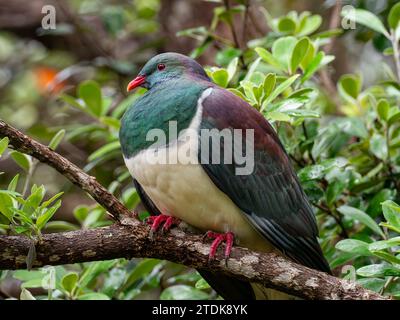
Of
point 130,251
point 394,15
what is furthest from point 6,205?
point 394,15

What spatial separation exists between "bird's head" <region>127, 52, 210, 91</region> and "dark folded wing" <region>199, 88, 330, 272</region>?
0.31 meters

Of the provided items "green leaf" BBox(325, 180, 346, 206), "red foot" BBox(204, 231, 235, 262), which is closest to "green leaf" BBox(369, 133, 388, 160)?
"green leaf" BBox(325, 180, 346, 206)

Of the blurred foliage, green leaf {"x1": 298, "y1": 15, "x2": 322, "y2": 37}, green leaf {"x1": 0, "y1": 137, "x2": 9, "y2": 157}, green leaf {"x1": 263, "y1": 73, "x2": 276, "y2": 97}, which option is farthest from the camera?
green leaf {"x1": 298, "y1": 15, "x2": 322, "y2": 37}

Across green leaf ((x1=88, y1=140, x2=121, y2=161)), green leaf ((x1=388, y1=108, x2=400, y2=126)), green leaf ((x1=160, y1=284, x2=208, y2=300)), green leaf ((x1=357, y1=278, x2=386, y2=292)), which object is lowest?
green leaf ((x1=160, y1=284, x2=208, y2=300))

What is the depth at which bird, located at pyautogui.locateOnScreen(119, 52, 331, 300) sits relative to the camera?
2.65m

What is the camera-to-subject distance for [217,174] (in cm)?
268

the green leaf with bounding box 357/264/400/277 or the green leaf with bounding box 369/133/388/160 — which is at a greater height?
the green leaf with bounding box 369/133/388/160

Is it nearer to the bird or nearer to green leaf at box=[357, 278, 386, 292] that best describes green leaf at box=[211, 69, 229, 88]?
the bird

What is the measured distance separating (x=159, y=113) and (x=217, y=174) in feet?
1.13

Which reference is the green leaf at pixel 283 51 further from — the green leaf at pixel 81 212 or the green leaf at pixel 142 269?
the green leaf at pixel 81 212
